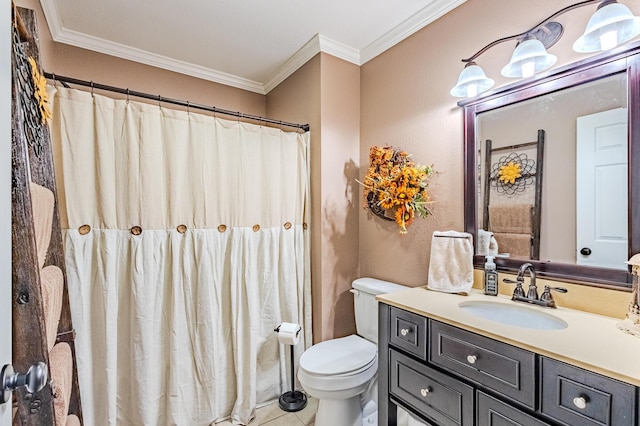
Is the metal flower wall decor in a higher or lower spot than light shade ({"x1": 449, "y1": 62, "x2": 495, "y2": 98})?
lower

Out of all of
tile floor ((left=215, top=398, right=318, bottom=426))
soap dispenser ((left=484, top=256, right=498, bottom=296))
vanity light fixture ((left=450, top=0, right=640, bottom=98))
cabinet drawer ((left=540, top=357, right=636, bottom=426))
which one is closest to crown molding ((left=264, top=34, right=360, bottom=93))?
vanity light fixture ((left=450, top=0, right=640, bottom=98))

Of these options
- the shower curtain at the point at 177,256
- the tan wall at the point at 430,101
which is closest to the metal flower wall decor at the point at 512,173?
the tan wall at the point at 430,101

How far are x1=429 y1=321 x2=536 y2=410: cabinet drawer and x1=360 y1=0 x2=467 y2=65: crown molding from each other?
5.56 ft

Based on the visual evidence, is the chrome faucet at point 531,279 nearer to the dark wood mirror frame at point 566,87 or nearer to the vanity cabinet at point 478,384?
the dark wood mirror frame at point 566,87

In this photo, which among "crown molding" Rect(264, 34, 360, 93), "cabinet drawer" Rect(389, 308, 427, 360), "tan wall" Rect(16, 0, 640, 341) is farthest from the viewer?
"crown molding" Rect(264, 34, 360, 93)

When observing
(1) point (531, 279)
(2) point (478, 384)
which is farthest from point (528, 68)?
(2) point (478, 384)

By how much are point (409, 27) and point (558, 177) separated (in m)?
1.27

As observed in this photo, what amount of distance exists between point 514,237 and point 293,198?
4.47 ft

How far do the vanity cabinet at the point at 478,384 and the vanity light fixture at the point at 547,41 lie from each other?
1.14 metres

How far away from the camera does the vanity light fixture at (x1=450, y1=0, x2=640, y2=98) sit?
3.48 ft

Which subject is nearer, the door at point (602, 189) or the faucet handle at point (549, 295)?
the door at point (602, 189)

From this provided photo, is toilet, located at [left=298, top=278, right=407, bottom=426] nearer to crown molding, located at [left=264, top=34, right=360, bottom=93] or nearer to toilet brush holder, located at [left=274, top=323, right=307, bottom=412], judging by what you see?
toilet brush holder, located at [left=274, top=323, right=307, bottom=412]

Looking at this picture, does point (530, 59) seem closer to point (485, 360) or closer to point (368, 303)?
point (485, 360)

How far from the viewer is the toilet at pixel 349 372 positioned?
1.58m
